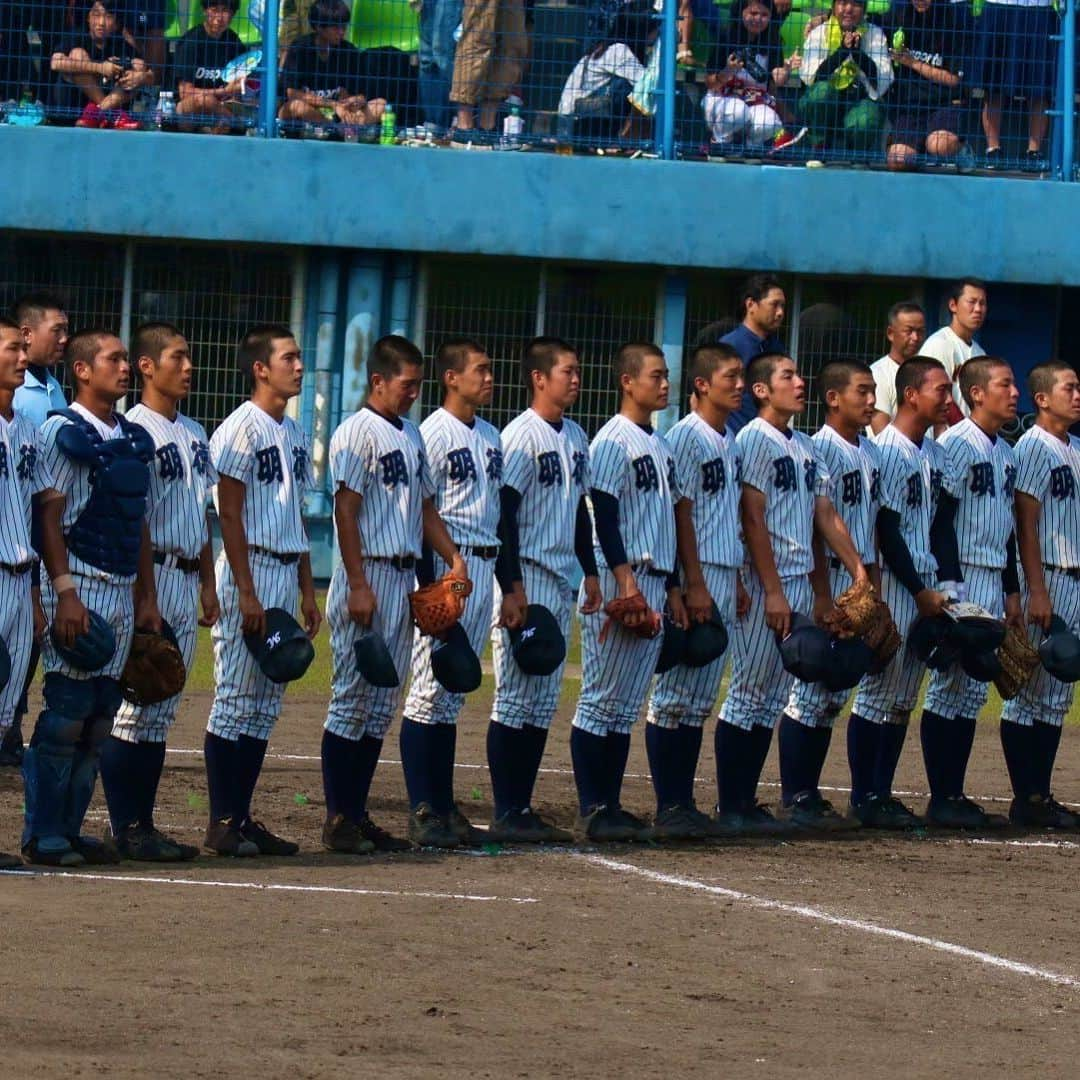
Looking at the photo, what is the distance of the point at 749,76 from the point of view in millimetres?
19297

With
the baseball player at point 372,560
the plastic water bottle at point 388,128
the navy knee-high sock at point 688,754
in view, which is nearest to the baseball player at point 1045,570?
the navy knee-high sock at point 688,754

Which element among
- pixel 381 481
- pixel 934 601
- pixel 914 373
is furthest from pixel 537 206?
pixel 381 481

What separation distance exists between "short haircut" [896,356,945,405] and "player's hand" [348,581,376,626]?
2933 mm

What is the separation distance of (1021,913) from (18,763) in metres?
5.03

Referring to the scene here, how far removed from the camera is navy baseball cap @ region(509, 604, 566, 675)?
9.23 metres

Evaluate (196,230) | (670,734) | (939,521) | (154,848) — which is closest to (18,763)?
(154,848)

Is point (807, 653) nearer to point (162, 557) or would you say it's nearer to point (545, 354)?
point (545, 354)

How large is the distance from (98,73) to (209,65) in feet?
2.95

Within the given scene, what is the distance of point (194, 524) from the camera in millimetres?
8672

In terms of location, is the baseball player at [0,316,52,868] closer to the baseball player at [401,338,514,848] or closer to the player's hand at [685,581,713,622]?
the baseball player at [401,338,514,848]

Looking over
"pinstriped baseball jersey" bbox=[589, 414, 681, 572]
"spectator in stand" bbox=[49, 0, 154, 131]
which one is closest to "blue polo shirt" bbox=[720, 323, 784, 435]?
"pinstriped baseball jersey" bbox=[589, 414, 681, 572]

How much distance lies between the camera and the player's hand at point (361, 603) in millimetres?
8914

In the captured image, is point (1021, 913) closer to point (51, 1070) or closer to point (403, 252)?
point (51, 1070)

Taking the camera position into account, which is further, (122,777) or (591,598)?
(591,598)
